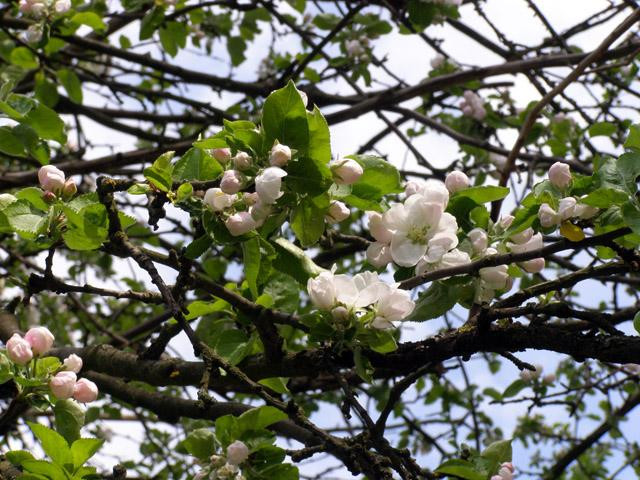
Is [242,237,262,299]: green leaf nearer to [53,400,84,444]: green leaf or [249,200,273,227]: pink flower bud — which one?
[249,200,273,227]: pink flower bud

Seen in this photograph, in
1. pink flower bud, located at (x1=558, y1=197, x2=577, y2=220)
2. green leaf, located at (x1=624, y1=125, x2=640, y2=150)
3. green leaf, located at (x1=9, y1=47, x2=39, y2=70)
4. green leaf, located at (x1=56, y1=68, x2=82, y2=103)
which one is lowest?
pink flower bud, located at (x1=558, y1=197, x2=577, y2=220)

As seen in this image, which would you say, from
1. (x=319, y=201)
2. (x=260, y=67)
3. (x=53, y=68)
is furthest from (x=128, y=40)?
(x=319, y=201)

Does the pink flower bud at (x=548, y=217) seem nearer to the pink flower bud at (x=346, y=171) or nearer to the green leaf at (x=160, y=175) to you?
the pink flower bud at (x=346, y=171)

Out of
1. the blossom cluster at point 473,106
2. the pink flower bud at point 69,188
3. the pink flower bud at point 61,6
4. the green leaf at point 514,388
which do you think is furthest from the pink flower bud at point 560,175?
the blossom cluster at point 473,106

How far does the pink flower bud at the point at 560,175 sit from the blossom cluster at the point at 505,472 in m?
0.66

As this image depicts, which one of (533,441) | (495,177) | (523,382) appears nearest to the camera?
(523,382)

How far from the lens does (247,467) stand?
65.8 inches

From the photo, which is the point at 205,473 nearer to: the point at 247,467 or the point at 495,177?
the point at 247,467

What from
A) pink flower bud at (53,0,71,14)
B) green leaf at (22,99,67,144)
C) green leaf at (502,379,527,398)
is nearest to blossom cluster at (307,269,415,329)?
green leaf at (22,99,67,144)

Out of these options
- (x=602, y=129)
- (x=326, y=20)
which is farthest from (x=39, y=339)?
(x=326, y=20)

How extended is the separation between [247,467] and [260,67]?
206 inches

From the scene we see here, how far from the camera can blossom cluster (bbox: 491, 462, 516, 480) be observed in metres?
1.77

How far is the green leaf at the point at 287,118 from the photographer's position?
1484 millimetres

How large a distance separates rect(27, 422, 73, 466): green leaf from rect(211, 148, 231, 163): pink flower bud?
647 mm
